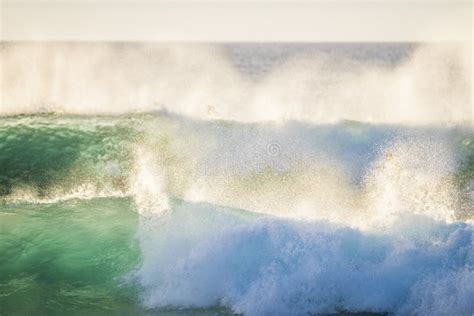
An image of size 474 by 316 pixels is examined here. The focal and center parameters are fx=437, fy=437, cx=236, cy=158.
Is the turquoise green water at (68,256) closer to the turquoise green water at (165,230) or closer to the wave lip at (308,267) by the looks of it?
the turquoise green water at (165,230)

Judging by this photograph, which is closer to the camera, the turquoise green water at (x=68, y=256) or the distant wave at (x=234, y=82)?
the turquoise green water at (x=68, y=256)

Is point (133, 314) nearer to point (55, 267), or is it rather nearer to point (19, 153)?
point (55, 267)

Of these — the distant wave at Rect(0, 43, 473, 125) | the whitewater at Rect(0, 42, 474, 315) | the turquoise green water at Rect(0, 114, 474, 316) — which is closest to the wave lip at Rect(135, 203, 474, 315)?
the turquoise green water at Rect(0, 114, 474, 316)

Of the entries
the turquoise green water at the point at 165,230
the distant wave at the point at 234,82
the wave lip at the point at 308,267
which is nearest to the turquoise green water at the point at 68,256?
the turquoise green water at the point at 165,230

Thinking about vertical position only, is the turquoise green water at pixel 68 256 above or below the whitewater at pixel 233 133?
below

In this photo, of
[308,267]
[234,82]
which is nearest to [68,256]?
[308,267]

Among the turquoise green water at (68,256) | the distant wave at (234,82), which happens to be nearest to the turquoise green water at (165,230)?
the turquoise green water at (68,256)

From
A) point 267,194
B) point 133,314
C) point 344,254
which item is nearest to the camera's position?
point 133,314

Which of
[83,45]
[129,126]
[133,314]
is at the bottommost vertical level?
[133,314]

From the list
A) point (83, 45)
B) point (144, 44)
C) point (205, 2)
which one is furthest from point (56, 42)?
point (205, 2)

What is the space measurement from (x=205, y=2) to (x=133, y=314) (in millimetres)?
2953

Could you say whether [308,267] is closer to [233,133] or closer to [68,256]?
[233,133]

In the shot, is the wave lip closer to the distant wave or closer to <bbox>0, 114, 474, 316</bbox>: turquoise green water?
<bbox>0, 114, 474, 316</bbox>: turquoise green water

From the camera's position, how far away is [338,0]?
4.37m
